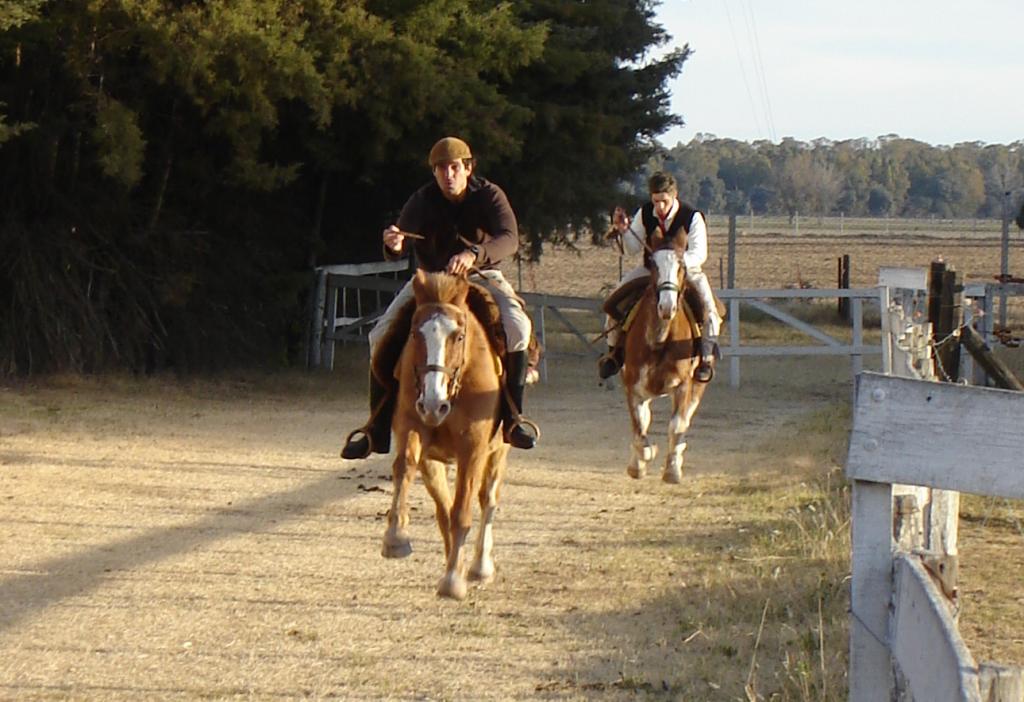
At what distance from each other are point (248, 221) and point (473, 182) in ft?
46.6

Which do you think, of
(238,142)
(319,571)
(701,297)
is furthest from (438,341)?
(238,142)

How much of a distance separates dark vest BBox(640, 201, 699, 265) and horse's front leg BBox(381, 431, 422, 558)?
4.73 m

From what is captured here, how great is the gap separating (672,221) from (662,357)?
1.17 metres

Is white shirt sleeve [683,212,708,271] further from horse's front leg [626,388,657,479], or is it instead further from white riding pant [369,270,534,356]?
white riding pant [369,270,534,356]

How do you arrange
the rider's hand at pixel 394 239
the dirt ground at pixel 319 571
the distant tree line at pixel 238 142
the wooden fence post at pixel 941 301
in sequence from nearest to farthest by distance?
the dirt ground at pixel 319 571 < the rider's hand at pixel 394 239 < the wooden fence post at pixel 941 301 < the distant tree line at pixel 238 142

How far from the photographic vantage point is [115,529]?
11945 millimetres

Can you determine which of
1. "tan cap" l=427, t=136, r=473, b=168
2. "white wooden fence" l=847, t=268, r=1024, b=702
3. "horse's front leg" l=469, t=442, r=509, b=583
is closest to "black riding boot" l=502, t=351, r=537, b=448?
"horse's front leg" l=469, t=442, r=509, b=583

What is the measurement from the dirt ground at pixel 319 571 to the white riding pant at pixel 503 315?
1670 mm

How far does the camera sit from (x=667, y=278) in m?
12.5

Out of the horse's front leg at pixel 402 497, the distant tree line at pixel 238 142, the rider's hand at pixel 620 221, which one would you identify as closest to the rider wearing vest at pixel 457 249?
the horse's front leg at pixel 402 497

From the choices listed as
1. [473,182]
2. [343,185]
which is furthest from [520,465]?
[343,185]

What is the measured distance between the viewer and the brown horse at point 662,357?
494 inches

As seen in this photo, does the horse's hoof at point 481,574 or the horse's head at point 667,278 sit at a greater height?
the horse's head at point 667,278

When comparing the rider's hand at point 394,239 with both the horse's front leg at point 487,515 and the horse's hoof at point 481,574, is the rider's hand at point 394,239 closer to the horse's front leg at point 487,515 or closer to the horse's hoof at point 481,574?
the horse's front leg at point 487,515
